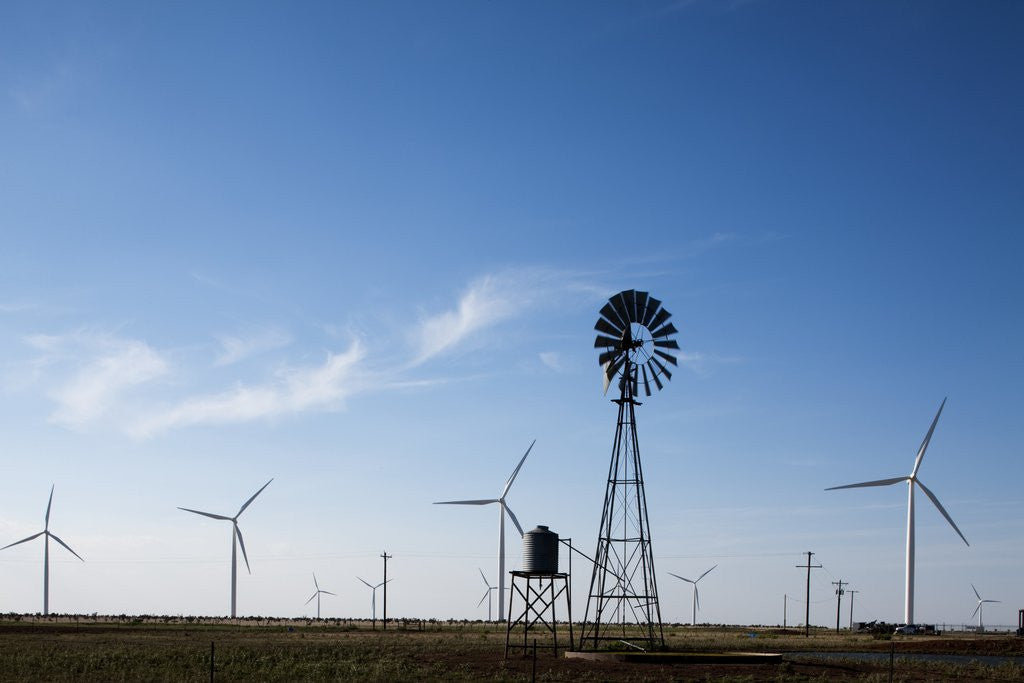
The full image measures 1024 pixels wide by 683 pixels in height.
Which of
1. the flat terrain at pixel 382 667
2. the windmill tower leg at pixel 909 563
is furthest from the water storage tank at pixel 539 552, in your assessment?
the windmill tower leg at pixel 909 563

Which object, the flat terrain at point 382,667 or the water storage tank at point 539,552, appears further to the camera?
the water storage tank at point 539,552

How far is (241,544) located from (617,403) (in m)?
80.1

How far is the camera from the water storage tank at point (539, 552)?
51.7 m

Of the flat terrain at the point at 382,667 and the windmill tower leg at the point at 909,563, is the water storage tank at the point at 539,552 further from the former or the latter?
the windmill tower leg at the point at 909,563

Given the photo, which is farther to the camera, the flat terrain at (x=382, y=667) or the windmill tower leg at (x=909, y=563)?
the windmill tower leg at (x=909, y=563)

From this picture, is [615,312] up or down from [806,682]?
up

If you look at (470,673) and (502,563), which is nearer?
(470,673)

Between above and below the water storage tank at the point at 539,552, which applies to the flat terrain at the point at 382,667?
below

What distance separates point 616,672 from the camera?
44219 mm

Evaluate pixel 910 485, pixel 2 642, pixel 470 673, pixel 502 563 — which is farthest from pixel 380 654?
pixel 910 485

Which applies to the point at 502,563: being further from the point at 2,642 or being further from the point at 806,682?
the point at 806,682

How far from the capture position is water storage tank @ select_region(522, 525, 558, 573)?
169ft

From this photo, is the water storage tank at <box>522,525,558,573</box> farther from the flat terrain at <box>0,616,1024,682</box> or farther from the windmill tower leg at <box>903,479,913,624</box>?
the windmill tower leg at <box>903,479,913,624</box>

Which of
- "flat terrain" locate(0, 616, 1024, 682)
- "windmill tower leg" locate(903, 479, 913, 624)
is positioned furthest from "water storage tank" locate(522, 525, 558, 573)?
"windmill tower leg" locate(903, 479, 913, 624)
